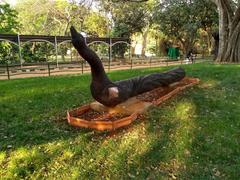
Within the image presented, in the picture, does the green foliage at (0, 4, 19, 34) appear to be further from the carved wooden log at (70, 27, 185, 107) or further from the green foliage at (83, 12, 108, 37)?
the carved wooden log at (70, 27, 185, 107)

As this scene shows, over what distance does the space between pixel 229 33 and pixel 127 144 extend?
44.0ft

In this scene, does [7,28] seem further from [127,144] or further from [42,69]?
[127,144]

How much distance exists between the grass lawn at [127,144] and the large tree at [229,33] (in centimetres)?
1011

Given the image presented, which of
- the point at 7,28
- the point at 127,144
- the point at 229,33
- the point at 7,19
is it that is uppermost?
the point at 7,19

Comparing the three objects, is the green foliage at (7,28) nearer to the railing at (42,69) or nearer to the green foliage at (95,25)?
the railing at (42,69)

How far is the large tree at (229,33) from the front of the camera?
51.7 ft

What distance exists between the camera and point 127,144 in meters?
4.66

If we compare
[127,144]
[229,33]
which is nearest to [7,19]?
[229,33]

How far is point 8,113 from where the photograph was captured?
19.7 ft

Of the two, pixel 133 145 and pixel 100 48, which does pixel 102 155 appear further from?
pixel 100 48

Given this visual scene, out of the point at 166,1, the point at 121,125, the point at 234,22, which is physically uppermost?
the point at 166,1

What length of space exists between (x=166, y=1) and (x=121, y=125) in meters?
30.6

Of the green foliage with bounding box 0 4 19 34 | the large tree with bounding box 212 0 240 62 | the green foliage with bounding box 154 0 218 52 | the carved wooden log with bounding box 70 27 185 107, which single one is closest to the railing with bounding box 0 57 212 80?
the green foliage with bounding box 0 4 19 34

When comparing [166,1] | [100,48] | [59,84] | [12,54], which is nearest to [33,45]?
[12,54]
